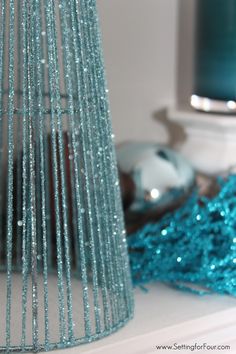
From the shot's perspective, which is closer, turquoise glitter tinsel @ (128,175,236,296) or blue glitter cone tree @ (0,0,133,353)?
blue glitter cone tree @ (0,0,133,353)

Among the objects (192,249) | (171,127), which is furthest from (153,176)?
(171,127)

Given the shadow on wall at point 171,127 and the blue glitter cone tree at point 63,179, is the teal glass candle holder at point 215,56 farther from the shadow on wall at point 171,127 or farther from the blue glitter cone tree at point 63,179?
the blue glitter cone tree at point 63,179

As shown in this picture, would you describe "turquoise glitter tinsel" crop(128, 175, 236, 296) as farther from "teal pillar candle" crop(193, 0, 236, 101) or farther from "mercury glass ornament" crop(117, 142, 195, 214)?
"teal pillar candle" crop(193, 0, 236, 101)

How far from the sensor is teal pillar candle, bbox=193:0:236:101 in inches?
37.7

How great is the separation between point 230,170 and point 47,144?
0.93ft

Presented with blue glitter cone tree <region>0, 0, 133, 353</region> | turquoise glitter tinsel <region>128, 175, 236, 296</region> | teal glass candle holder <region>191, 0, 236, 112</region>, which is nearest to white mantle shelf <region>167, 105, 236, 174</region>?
teal glass candle holder <region>191, 0, 236, 112</region>

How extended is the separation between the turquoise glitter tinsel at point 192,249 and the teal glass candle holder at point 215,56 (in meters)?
0.18

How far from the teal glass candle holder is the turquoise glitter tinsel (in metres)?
0.18

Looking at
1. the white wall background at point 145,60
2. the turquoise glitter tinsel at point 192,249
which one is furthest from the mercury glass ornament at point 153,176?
the white wall background at point 145,60

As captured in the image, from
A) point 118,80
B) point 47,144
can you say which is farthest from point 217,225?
point 118,80

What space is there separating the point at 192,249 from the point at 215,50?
0.94 feet

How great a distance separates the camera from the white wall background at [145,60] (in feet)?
3.44

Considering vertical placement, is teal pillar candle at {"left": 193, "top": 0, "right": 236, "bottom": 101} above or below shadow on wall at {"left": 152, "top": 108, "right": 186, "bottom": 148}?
above

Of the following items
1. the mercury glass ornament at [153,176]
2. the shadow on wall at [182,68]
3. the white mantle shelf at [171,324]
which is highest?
the shadow on wall at [182,68]
